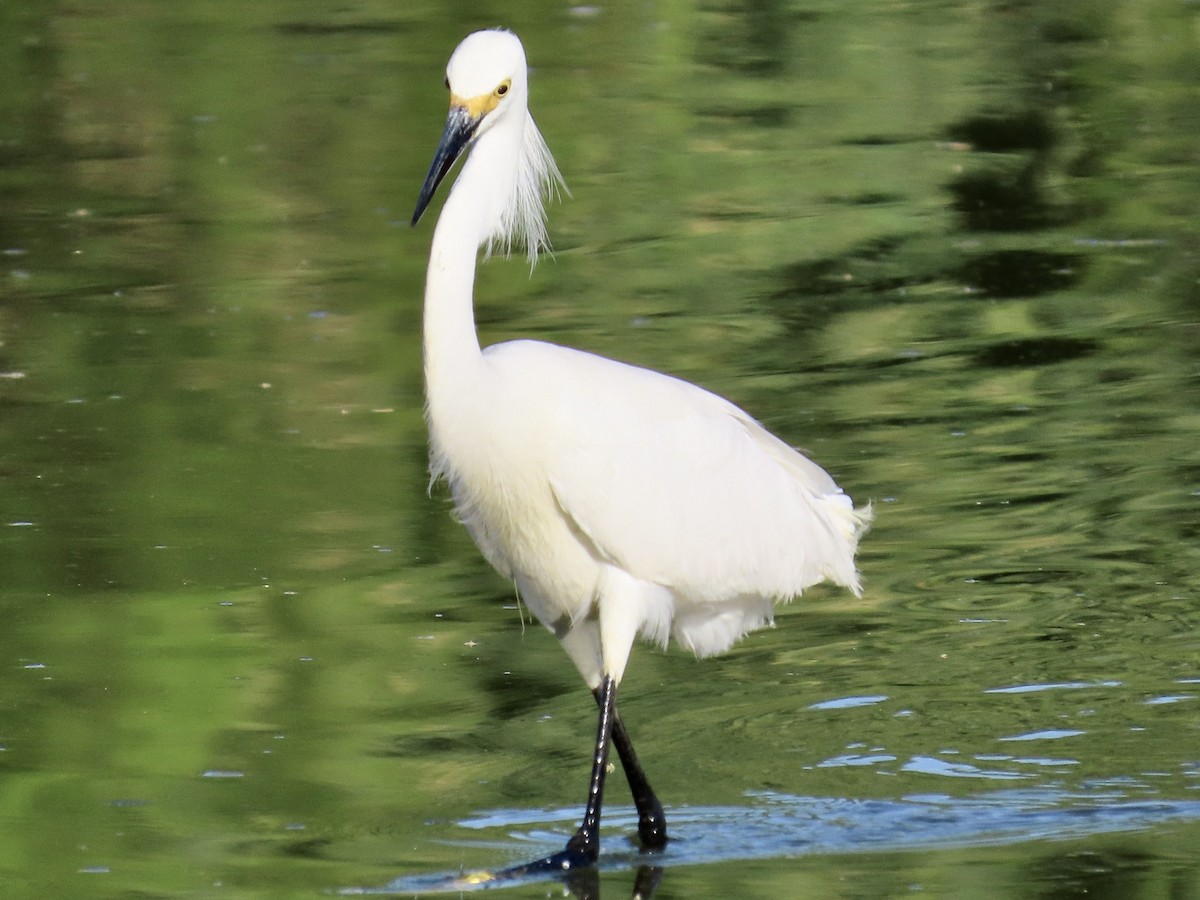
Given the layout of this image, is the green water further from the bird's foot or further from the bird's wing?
the bird's wing

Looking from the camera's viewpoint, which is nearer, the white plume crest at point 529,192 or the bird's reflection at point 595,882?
the bird's reflection at point 595,882

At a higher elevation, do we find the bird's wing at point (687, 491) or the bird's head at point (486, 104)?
the bird's head at point (486, 104)

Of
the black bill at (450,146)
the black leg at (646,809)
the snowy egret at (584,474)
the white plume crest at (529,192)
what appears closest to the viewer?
the black bill at (450,146)

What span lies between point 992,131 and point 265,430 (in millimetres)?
6795

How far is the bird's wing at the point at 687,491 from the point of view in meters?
5.43

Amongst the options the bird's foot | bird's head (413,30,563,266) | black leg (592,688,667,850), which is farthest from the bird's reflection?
bird's head (413,30,563,266)

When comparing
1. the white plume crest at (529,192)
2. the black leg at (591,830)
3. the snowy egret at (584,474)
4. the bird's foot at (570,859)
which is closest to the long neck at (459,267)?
the snowy egret at (584,474)

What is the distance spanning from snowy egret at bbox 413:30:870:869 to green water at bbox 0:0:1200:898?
1.35 feet

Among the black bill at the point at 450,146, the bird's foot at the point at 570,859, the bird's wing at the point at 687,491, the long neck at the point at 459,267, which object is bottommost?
the bird's foot at the point at 570,859

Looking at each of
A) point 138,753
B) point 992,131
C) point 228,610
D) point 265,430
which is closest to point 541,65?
point 992,131

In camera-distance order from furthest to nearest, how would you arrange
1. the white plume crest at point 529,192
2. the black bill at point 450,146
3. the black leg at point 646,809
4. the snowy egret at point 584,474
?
the white plume crest at point 529,192, the black leg at point 646,809, the snowy egret at point 584,474, the black bill at point 450,146

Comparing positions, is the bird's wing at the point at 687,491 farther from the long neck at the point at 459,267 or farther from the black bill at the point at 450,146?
the black bill at the point at 450,146

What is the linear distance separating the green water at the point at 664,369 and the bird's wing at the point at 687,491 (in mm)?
491

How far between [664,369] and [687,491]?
402cm
